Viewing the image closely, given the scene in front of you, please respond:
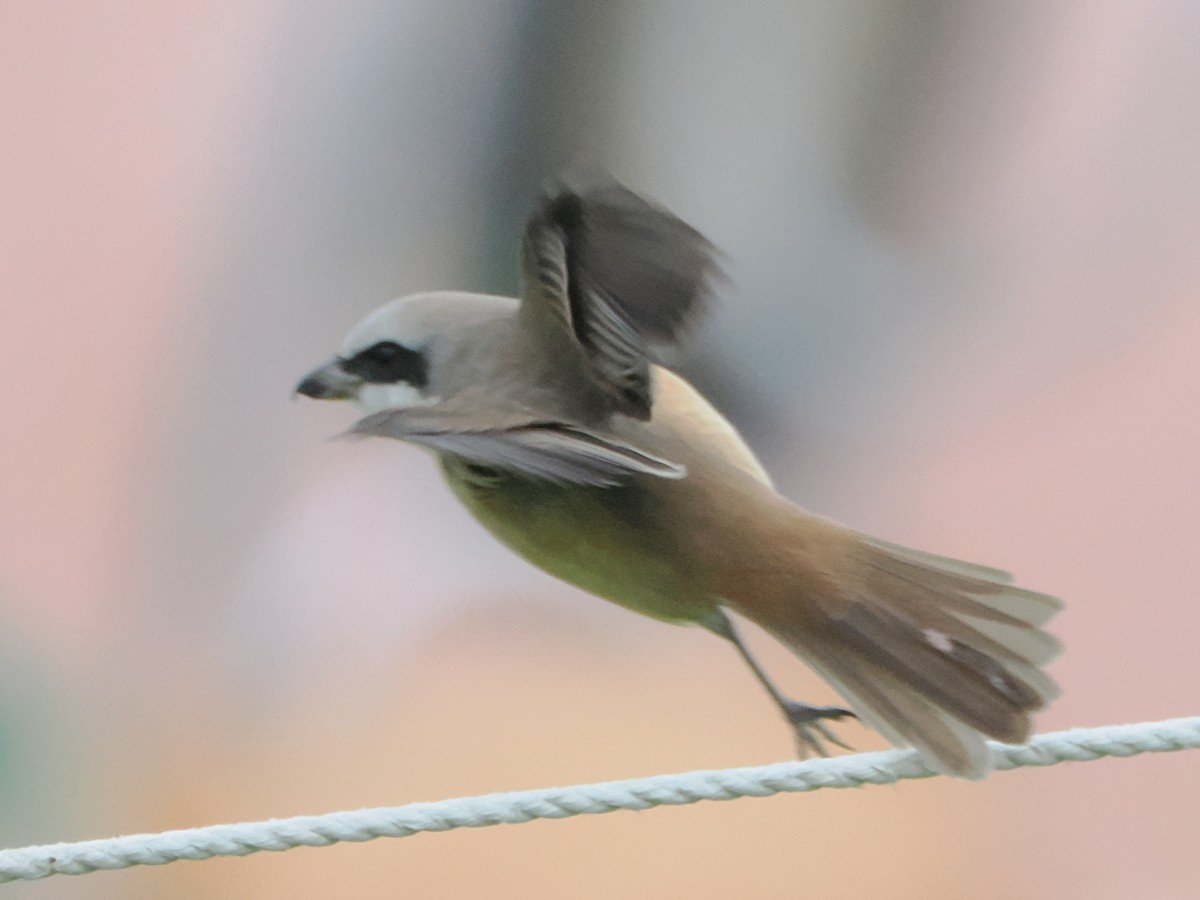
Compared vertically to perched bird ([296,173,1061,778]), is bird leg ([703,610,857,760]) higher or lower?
lower

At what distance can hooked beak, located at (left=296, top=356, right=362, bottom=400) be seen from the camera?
0.51 m

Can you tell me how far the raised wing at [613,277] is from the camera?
405mm

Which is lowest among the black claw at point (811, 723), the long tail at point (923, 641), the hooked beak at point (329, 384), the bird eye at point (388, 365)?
the black claw at point (811, 723)

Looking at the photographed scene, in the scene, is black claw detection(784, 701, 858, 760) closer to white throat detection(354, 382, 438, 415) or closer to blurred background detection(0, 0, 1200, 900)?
blurred background detection(0, 0, 1200, 900)

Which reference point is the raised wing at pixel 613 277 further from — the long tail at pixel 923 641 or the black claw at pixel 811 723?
the black claw at pixel 811 723

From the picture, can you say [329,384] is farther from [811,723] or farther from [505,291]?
[811,723]

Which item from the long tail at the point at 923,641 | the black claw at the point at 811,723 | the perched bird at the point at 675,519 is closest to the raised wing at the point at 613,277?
the perched bird at the point at 675,519

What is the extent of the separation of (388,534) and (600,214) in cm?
27

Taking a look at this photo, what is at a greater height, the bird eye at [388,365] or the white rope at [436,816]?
the bird eye at [388,365]

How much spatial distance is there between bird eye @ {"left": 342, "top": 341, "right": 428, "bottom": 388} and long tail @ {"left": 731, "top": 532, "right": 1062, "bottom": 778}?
0.57 feet

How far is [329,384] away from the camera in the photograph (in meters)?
0.51

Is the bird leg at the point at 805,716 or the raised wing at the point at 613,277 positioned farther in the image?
the bird leg at the point at 805,716

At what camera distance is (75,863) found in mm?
425

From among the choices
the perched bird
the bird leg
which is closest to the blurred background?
the bird leg
